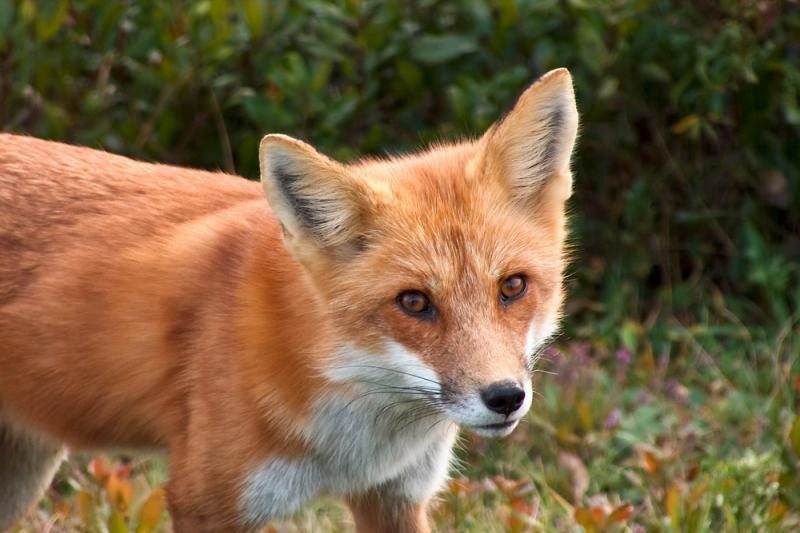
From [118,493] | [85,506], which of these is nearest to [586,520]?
[118,493]

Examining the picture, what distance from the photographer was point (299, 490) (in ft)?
10.3

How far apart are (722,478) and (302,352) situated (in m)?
1.53

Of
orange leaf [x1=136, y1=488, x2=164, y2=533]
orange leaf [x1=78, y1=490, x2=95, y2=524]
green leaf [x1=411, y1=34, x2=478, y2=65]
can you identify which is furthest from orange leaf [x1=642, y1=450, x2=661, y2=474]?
A: green leaf [x1=411, y1=34, x2=478, y2=65]

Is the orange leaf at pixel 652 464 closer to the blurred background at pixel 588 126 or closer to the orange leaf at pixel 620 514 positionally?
the orange leaf at pixel 620 514

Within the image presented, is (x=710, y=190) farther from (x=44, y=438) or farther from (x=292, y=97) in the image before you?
(x=44, y=438)

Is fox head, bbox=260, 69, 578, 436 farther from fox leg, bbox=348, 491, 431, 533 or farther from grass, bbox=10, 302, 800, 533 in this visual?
grass, bbox=10, 302, 800, 533

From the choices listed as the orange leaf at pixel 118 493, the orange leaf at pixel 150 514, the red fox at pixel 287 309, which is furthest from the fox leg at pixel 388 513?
the orange leaf at pixel 118 493

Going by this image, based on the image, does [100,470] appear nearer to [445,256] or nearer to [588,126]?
[445,256]

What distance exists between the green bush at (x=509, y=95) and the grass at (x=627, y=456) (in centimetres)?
31

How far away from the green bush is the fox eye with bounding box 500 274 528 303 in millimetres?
2133

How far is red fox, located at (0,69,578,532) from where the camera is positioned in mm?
2928

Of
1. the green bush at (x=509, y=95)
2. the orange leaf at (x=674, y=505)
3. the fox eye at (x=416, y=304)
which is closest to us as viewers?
the fox eye at (x=416, y=304)

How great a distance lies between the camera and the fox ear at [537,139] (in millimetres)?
3055

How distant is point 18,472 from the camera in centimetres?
372
